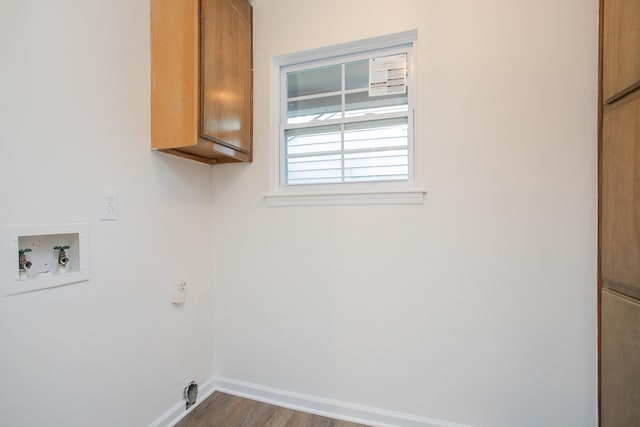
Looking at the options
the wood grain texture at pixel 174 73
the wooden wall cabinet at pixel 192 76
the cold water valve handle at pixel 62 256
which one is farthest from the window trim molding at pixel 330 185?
the cold water valve handle at pixel 62 256

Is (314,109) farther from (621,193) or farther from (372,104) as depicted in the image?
(621,193)

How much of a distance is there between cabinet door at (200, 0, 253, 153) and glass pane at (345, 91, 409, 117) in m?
0.65

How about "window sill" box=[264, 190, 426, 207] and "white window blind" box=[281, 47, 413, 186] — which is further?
"white window blind" box=[281, 47, 413, 186]

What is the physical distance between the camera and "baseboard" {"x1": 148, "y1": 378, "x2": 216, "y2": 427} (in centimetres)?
160

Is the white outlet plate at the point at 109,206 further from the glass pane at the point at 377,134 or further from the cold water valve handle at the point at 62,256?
the glass pane at the point at 377,134

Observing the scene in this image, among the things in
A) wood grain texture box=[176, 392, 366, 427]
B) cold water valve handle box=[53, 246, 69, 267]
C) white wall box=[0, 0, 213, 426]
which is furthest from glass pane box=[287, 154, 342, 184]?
wood grain texture box=[176, 392, 366, 427]

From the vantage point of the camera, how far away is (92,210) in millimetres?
1281

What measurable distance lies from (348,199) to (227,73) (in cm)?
99

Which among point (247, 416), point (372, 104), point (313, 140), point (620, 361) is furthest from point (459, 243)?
point (247, 416)

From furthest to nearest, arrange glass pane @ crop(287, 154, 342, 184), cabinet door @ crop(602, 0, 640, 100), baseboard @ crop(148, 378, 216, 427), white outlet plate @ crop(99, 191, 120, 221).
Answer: glass pane @ crop(287, 154, 342, 184) → baseboard @ crop(148, 378, 216, 427) → white outlet plate @ crop(99, 191, 120, 221) → cabinet door @ crop(602, 0, 640, 100)

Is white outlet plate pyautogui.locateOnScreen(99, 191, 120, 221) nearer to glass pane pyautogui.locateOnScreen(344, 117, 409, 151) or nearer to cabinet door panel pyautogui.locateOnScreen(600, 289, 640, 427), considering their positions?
glass pane pyautogui.locateOnScreen(344, 117, 409, 151)

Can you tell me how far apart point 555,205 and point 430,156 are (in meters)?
0.62

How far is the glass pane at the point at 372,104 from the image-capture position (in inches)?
67.8

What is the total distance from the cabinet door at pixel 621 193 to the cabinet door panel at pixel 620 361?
3.8 inches
